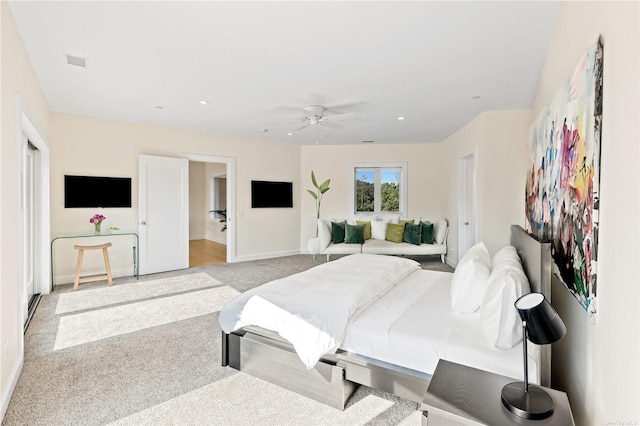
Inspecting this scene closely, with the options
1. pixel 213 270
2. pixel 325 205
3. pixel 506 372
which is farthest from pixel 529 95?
pixel 213 270

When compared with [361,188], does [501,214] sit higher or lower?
lower

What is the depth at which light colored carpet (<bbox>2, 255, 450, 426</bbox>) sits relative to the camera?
1.86m

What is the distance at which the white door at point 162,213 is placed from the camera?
5309 millimetres

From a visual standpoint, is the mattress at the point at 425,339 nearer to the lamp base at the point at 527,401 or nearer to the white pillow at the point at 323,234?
the lamp base at the point at 527,401

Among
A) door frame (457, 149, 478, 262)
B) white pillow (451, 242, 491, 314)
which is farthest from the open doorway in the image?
white pillow (451, 242, 491, 314)

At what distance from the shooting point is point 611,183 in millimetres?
1196

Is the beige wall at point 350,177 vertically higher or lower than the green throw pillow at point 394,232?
higher

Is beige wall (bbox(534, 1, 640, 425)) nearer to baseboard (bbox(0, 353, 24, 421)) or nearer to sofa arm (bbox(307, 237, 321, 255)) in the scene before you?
baseboard (bbox(0, 353, 24, 421))

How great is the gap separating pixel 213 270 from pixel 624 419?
547 cm

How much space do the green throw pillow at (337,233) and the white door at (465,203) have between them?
2.25 meters

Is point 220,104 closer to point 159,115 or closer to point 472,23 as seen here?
point 159,115

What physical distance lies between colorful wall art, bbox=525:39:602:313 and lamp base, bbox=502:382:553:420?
1.39ft

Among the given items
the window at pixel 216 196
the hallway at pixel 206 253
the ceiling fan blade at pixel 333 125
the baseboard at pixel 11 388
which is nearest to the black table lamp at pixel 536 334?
the baseboard at pixel 11 388

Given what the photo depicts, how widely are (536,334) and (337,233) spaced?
5.31 meters
